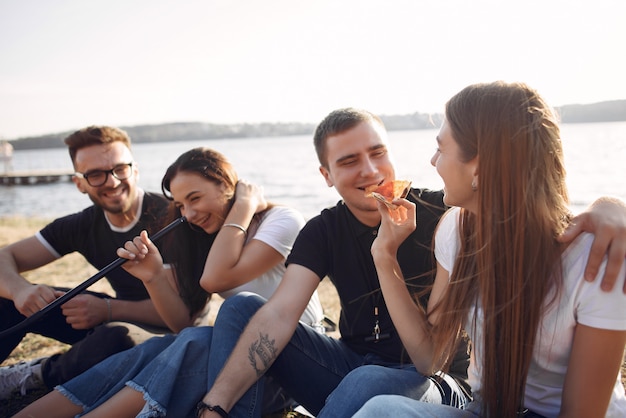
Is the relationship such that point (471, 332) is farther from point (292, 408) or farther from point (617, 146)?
point (617, 146)

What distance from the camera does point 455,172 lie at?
245 centimetres

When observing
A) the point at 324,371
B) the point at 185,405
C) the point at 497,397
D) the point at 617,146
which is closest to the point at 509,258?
the point at 497,397

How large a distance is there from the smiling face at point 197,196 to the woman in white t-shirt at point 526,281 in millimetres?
2238

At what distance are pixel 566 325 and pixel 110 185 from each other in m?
3.94

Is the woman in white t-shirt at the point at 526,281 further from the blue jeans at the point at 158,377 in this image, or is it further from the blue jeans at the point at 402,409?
the blue jeans at the point at 158,377

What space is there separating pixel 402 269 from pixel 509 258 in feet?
4.01

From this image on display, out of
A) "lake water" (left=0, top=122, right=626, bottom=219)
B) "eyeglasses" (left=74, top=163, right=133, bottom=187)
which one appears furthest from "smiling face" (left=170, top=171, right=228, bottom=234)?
"lake water" (left=0, top=122, right=626, bottom=219)

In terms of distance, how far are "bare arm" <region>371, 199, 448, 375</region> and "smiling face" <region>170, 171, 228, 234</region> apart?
1660mm

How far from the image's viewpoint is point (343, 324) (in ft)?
11.7

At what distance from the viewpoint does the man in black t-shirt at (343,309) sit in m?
3.09

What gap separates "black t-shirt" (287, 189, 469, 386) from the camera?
3375mm

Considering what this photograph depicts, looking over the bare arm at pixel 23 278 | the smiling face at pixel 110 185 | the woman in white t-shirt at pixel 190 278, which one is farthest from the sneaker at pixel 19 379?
the smiling face at pixel 110 185

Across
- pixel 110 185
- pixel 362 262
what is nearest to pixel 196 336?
pixel 362 262

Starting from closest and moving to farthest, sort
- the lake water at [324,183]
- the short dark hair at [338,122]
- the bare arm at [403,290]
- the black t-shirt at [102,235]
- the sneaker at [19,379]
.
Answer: the bare arm at [403,290] → the short dark hair at [338,122] → the sneaker at [19,379] → the black t-shirt at [102,235] → the lake water at [324,183]
